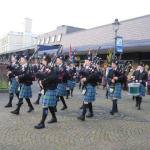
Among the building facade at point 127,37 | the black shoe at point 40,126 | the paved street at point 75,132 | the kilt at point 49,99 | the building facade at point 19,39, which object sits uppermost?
the building facade at point 19,39

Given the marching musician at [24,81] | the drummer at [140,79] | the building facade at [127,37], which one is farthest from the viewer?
the building facade at [127,37]

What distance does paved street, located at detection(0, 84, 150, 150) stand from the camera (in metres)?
6.72

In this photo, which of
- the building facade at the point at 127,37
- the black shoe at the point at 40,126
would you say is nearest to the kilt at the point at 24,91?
the black shoe at the point at 40,126

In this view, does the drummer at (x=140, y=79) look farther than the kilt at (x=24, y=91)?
Yes

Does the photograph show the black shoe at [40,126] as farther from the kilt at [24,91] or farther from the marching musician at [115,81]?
the marching musician at [115,81]

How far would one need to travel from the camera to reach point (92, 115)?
9984 millimetres

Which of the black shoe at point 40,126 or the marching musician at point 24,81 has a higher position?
the marching musician at point 24,81

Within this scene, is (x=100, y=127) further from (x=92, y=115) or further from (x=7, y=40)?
(x=7, y=40)

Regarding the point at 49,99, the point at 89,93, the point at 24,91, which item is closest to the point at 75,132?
the point at 49,99

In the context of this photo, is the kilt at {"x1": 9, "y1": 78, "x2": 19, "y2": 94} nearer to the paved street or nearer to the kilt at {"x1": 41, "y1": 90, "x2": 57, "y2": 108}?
the paved street

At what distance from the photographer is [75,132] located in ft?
25.8

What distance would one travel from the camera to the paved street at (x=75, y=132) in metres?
6.72

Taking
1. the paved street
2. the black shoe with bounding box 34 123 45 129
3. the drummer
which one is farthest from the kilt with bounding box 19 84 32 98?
the drummer

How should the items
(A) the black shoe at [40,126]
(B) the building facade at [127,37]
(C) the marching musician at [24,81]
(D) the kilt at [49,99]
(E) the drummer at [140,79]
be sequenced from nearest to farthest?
(A) the black shoe at [40,126] < (D) the kilt at [49,99] < (C) the marching musician at [24,81] < (E) the drummer at [140,79] < (B) the building facade at [127,37]
